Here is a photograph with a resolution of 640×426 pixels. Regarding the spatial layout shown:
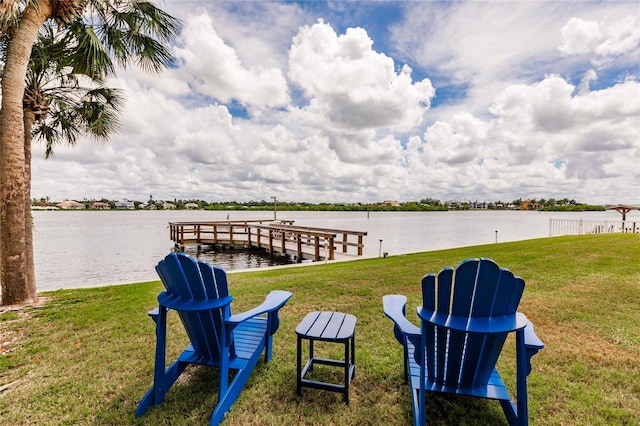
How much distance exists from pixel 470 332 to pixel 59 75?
9.06 m

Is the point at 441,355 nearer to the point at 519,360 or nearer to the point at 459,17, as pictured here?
the point at 519,360

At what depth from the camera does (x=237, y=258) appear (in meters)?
17.6

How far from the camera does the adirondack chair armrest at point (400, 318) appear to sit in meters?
2.15

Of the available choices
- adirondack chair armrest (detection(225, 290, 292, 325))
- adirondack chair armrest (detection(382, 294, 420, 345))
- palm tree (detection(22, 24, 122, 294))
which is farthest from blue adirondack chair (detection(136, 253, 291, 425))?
palm tree (detection(22, 24, 122, 294))

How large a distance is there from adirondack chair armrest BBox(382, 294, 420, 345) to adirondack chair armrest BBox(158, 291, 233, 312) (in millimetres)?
1285

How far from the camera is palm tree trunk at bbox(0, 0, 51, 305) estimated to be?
496cm

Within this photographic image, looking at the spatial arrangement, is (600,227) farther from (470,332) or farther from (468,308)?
(470,332)

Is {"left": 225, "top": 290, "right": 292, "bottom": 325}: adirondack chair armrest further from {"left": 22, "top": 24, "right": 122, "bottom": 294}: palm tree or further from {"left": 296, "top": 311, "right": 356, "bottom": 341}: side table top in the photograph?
{"left": 22, "top": 24, "right": 122, "bottom": 294}: palm tree

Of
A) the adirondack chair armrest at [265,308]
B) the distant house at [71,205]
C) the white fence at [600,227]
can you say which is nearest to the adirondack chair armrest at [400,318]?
the adirondack chair armrest at [265,308]

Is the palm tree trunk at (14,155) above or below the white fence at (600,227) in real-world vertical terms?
above

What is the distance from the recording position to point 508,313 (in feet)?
6.39

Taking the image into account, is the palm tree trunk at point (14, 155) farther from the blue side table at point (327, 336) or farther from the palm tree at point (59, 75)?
the blue side table at point (327, 336)

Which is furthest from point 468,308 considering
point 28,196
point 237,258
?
point 237,258

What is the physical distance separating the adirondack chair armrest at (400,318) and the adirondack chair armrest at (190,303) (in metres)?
1.29
